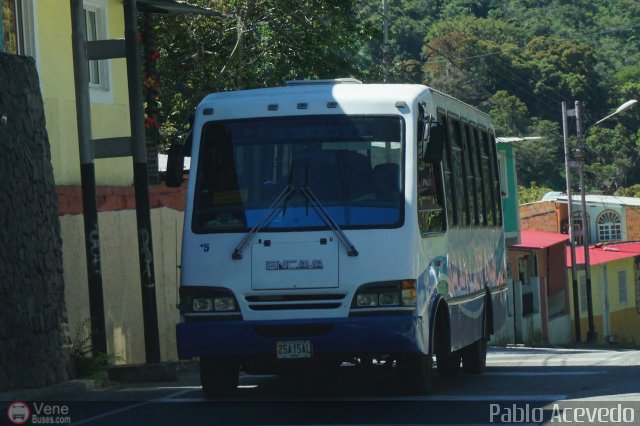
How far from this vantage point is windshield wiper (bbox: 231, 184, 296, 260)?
1162 cm

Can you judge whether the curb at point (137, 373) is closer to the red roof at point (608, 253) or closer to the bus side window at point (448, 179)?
the bus side window at point (448, 179)

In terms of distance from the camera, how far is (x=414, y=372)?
1182cm

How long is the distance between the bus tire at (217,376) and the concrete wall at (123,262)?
459cm

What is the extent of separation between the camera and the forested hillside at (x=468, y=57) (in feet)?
89.8

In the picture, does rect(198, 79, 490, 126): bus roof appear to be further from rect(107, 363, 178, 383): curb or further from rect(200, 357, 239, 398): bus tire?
rect(107, 363, 178, 383): curb

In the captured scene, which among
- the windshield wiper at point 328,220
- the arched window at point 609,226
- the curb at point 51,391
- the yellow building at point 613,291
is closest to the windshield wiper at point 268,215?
the windshield wiper at point 328,220

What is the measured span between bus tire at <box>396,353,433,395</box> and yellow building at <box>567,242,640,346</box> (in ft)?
118

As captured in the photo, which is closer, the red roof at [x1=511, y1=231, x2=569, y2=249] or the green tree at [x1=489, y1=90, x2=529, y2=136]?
the red roof at [x1=511, y1=231, x2=569, y2=249]

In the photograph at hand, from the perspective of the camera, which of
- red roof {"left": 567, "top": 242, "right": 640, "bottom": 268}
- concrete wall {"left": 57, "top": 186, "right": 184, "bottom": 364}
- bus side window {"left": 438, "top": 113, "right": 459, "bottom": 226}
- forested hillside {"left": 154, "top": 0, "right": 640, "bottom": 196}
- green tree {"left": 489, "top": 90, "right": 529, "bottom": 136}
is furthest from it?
green tree {"left": 489, "top": 90, "right": 529, "bottom": 136}

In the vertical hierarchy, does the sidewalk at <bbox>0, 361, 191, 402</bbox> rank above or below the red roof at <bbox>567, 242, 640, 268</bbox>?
above

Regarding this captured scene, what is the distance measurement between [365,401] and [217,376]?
4.71 feet

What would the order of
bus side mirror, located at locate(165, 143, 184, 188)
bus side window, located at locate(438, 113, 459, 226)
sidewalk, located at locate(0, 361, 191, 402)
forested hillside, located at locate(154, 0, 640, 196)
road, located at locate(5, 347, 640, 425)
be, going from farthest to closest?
1. forested hillside, located at locate(154, 0, 640, 196)
2. bus side window, located at locate(438, 113, 459, 226)
3. bus side mirror, located at locate(165, 143, 184, 188)
4. sidewalk, located at locate(0, 361, 191, 402)
5. road, located at locate(5, 347, 640, 425)

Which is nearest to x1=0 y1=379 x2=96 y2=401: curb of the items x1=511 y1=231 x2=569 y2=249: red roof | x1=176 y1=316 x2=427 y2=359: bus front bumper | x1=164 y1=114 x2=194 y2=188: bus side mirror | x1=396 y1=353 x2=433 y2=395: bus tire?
x1=176 y1=316 x2=427 y2=359: bus front bumper

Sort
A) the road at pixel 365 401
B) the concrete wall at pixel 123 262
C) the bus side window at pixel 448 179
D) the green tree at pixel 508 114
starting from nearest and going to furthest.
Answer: the road at pixel 365 401, the bus side window at pixel 448 179, the concrete wall at pixel 123 262, the green tree at pixel 508 114
